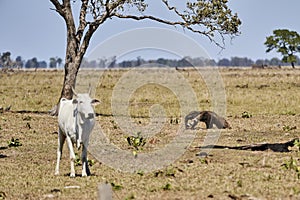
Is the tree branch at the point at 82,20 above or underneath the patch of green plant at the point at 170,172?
above

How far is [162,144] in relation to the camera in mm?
15719

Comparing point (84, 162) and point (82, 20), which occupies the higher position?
point (82, 20)

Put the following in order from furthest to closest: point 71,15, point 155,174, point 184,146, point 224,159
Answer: point 71,15, point 184,146, point 224,159, point 155,174

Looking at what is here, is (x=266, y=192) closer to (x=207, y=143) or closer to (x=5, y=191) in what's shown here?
(x=5, y=191)

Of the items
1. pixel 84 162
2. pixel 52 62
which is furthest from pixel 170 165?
pixel 52 62

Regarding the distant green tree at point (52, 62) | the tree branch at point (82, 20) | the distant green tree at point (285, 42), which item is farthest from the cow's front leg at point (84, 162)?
the distant green tree at point (52, 62)

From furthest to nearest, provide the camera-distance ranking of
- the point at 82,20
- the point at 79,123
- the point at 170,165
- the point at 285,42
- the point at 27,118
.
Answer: the point at 285,42, the point at 82,20, the point at 27,118, the point at 170,165, the point at 79,123

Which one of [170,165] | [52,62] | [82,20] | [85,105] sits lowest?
[170,165]

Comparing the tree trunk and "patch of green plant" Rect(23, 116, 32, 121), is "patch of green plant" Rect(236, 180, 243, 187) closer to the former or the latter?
"patch of green plant" Rect(23, 116, 32, 121)

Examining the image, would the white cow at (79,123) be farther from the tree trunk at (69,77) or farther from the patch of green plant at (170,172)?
the tree trunk at (69,77)

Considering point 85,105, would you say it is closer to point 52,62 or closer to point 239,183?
point 239,183

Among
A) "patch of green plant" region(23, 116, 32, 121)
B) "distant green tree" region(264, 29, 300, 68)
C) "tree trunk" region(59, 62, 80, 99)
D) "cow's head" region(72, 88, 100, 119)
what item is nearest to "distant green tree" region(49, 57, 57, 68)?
"distant green tree" region(264, 29, 300, 68)

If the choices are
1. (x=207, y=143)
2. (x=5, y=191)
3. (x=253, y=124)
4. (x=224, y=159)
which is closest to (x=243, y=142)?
(x=207, y=143)

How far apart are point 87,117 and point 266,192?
3375 millimetres
